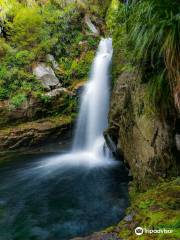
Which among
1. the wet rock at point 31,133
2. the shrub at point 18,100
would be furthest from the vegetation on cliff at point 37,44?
the wet rock at point 31,133

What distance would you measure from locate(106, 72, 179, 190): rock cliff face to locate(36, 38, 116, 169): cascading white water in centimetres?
263

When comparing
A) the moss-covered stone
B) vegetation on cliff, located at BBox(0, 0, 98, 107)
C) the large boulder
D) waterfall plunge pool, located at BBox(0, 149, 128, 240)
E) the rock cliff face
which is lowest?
waterfall plunge pool, located at BBox(0, 149, 128, 240)

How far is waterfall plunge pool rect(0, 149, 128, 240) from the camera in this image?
546 centimetres

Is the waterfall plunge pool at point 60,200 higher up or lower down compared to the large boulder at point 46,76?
lower down

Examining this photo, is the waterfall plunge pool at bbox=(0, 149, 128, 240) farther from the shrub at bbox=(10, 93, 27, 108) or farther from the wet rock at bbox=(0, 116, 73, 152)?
the shrub at bbox=(10, 93, 27, 108)

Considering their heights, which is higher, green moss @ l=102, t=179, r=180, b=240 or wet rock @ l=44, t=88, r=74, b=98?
wet rock @ l=44, t=88, r=74, b=98

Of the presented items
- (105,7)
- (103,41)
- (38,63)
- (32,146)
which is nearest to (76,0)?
(105,7)

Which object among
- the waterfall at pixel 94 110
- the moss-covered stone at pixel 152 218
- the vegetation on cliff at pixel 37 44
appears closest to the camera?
the moss-covered stone at pixel 152 218

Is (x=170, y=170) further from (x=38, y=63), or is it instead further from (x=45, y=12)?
(x=45, y=12)

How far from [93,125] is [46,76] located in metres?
3.39

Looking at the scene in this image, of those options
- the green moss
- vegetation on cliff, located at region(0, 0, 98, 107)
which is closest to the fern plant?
the green moss

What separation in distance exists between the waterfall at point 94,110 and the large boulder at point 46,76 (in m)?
1.46

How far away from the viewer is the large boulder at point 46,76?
1358 centimetres

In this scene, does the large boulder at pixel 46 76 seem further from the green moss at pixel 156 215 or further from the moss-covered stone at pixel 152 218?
the moss-covered stone at pixel 152 218
